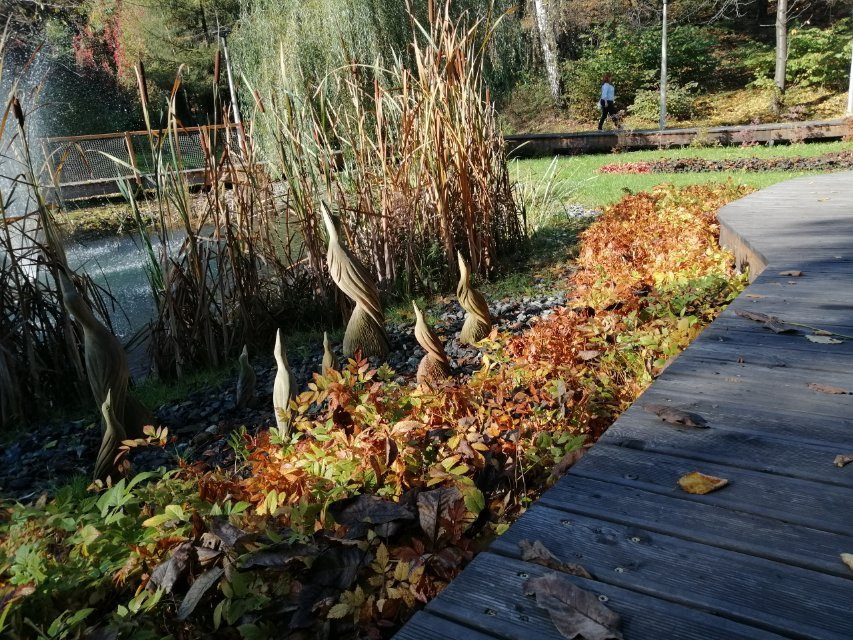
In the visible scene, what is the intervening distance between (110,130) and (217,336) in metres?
26.1

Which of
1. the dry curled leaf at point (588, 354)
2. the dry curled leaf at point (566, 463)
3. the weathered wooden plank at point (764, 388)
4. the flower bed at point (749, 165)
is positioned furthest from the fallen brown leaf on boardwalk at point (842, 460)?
the flower bed at point (749, 165)

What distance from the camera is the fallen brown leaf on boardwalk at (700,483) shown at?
1370 mm

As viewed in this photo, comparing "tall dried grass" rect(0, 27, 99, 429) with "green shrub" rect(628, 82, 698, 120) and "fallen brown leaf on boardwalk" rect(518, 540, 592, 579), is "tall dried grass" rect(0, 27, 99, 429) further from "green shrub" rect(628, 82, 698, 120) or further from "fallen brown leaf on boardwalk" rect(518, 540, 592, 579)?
"green shrub" rect(628, 82, 698, 120)

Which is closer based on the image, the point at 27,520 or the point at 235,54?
the point at 27,520

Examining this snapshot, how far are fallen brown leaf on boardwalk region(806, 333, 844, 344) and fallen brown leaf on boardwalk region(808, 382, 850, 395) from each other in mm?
431

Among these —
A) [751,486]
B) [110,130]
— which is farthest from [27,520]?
[110,130]

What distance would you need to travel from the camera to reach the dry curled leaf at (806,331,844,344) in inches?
88.1

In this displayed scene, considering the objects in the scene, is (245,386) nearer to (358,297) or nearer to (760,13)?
(358,297)

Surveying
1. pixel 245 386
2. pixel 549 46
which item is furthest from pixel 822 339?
pixel 549 46

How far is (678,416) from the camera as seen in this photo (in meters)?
1.69

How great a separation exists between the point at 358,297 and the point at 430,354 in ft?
2.32

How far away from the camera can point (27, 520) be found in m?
1.85

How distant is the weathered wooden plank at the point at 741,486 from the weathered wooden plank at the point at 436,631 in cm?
55

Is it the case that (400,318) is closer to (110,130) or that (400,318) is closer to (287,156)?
(287,156)
